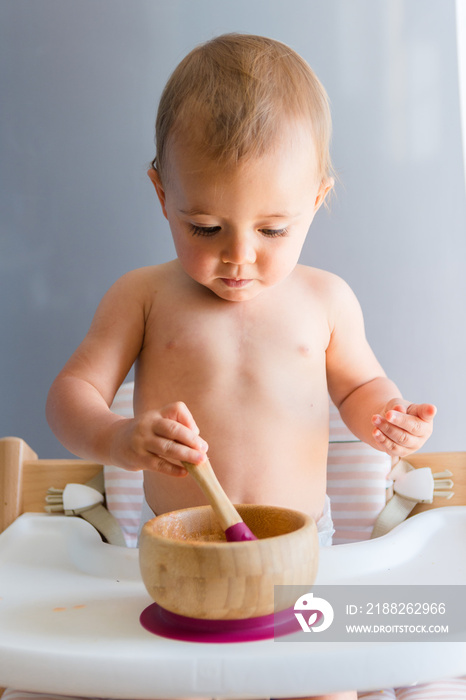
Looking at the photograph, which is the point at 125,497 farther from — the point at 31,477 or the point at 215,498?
the point at 215,498

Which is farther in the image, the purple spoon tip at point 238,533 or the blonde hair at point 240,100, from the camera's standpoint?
the blonde hair at point 240,100

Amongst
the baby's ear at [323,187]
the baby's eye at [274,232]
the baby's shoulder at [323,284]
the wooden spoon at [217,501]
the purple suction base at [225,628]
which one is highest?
the baby's ear at [323,187]

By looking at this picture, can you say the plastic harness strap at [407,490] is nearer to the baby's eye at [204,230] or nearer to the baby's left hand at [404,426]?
the baby's left hand at [404,426]

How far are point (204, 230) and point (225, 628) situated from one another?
1.25 feet

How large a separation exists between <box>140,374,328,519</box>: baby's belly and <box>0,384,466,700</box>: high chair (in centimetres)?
10

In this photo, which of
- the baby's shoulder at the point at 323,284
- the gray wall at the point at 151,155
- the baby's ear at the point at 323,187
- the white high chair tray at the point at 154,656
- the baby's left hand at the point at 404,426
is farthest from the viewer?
the gray wall at the point at 151,155

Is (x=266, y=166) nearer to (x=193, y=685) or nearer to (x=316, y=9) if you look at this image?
(x=193, y=685)

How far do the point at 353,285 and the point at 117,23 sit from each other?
63cm

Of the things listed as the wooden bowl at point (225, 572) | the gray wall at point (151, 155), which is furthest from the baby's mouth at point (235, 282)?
the gray wall at point (151, 155)

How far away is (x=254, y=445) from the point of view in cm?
81

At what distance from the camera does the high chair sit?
1.50ft

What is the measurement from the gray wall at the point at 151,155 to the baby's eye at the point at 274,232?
1.86 feet

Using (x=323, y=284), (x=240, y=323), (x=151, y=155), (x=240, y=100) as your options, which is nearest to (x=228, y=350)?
(x=240, y=323)

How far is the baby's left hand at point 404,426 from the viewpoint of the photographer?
0.69m
